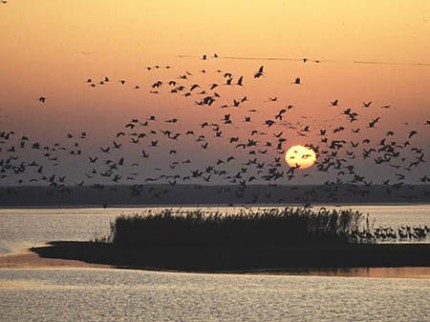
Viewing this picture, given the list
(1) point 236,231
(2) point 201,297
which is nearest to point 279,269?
(1) point 236,231

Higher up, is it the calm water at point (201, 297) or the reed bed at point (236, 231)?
the reed bed at point (236, 231)

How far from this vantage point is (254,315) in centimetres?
4553

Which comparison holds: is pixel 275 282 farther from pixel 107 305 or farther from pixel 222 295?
pixel 107 305

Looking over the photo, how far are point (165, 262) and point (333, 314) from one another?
15.3 meters

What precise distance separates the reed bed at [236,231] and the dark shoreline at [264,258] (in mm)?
784

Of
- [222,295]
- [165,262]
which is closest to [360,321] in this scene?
[222,295]

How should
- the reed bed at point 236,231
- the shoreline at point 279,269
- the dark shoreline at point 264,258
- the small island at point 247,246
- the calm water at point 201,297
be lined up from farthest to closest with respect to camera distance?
the reed bed at point 236,231 < the small island at point 247,246 < the dark shoreline at point 264,258 < the shoreline at point 279,269 < the calm water at point 201,297

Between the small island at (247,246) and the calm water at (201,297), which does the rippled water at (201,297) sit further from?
the small island at (247,246)

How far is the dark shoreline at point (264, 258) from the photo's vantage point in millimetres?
57062

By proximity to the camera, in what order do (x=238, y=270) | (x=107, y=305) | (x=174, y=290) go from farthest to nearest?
(x=238, y=270), (x=174, y=290), (x=107, y=305)

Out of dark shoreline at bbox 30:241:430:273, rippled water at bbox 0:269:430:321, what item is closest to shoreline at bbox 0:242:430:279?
dark shoreline at bbox 30:241:430:273

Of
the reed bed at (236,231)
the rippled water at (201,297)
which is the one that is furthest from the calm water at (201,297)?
the reed bed at (236,231)

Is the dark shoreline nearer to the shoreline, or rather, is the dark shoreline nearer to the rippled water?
the shoreline

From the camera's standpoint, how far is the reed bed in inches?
2447
